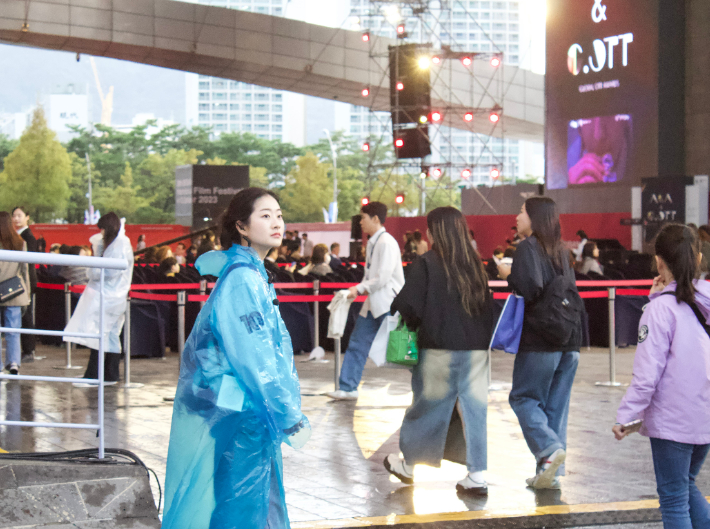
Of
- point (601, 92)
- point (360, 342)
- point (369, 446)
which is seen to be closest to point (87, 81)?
point (601, 92)

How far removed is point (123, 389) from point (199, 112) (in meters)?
147

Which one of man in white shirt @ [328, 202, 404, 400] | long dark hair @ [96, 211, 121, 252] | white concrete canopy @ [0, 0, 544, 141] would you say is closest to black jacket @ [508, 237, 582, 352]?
man in white shirt @ [328, 202, 404, 400]

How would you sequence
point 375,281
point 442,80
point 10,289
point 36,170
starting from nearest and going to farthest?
point 375,281, point 10,289, point 442,80, point 36,170

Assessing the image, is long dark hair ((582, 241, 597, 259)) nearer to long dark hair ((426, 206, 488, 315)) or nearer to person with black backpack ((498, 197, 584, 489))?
person with black backpack ((498, 197, 584, 489))

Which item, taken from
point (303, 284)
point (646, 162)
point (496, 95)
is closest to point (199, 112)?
point (496, 95)

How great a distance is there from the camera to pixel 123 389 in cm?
925

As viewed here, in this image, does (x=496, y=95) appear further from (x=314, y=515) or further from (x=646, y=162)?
(x=314, y=515)

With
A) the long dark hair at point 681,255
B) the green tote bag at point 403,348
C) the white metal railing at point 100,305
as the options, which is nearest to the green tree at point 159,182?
the green tote bag at point 403,348

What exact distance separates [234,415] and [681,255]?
2.01 m

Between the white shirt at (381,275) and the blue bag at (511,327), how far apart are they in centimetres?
275

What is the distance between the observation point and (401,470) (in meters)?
5.58

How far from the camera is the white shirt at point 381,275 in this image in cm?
816

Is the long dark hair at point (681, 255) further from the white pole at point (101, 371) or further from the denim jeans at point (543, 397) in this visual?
the white pole at point (101, 371)

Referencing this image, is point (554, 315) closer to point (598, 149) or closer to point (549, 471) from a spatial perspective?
point (549, 471)
